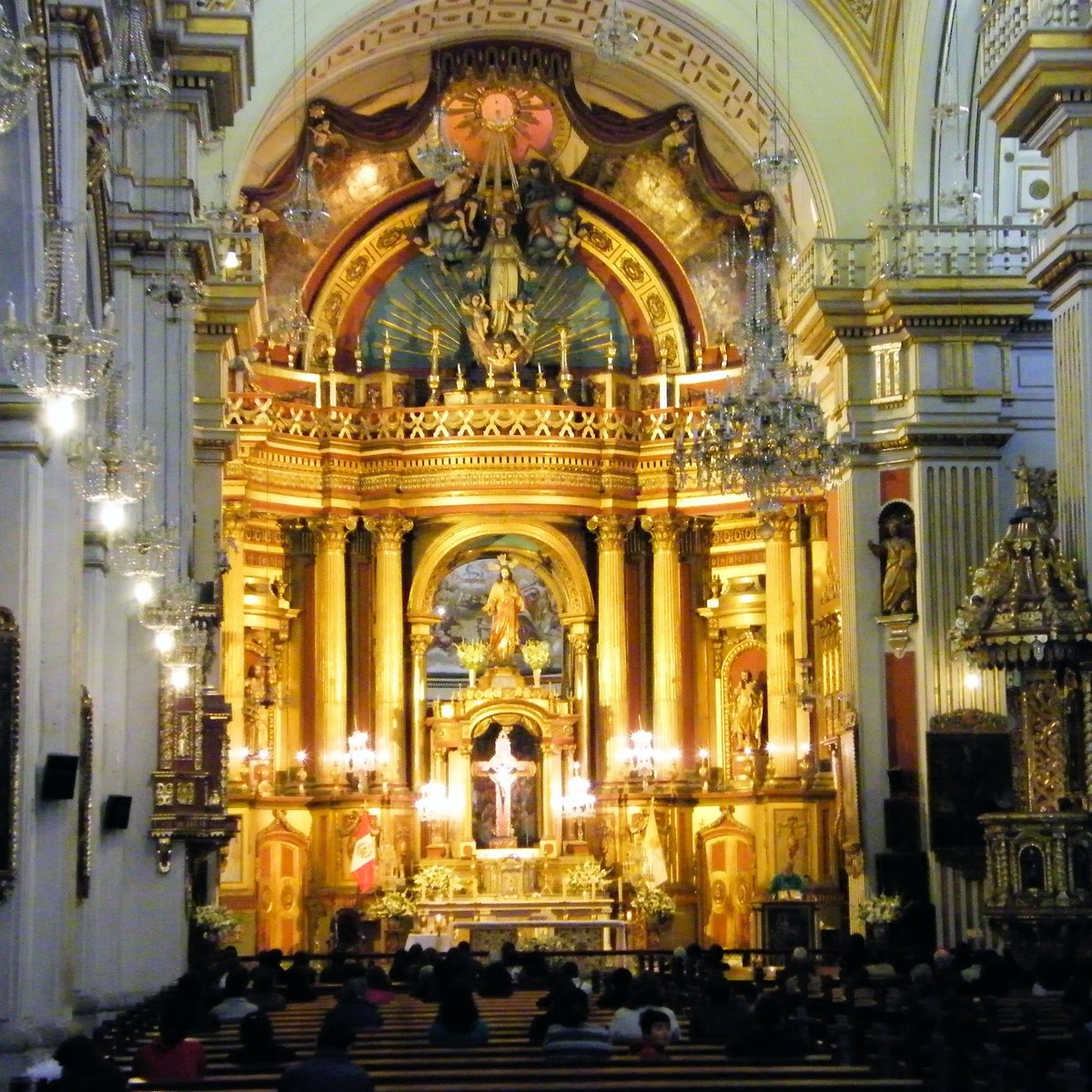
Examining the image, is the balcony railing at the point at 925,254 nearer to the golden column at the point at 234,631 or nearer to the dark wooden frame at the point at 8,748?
the golden column at the point at 234,631

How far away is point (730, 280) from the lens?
29531 mm

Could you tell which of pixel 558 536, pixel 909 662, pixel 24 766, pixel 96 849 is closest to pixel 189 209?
pixel 96 849

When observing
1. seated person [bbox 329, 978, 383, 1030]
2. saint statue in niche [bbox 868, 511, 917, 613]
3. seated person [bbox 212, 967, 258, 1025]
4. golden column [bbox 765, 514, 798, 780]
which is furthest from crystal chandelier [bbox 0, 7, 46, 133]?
golden column [bbox 765, 514, 798, 780]

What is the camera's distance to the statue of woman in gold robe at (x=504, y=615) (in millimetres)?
29922

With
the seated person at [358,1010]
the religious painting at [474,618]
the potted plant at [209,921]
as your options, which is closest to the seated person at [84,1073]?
the seated person at [358,1010]

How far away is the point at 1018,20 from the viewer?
18266mm

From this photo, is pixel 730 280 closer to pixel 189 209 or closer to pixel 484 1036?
pixel 189 209

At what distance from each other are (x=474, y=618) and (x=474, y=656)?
261cm

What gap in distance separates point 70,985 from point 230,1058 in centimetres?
298

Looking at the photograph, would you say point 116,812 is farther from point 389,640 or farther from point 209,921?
point 389,640

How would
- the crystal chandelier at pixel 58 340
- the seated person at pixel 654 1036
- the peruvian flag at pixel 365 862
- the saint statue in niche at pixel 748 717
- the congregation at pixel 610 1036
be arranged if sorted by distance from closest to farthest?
the congregation at pixel 610 1036 → the seated person at pixel 654 1036 → the crystal chandelier at pixel 58 340 → the peruvian flag at pixel 365 862 → the saint statue in niche at pixel 748 717

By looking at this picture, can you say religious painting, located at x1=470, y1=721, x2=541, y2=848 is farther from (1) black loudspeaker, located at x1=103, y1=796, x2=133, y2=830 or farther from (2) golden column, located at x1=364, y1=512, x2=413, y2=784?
(1) black loudspeaker, located at x1=103, y1=796, x2=133, y2=830

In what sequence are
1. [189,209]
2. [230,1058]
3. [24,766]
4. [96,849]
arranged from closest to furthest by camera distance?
[230,1058] < [24,766] < [96,849] < [189,209]

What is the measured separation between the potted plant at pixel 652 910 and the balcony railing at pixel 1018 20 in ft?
38.6
